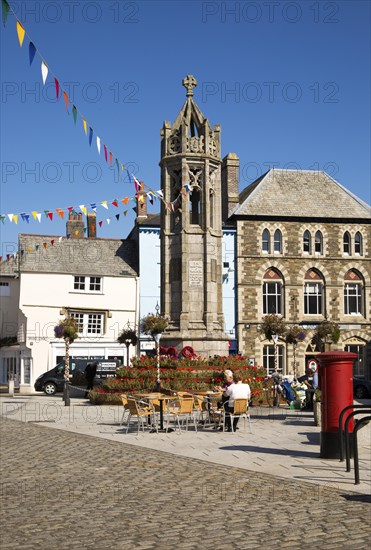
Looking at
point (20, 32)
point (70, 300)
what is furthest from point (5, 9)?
point (70, 300)

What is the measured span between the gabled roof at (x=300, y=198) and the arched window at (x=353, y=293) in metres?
3.84

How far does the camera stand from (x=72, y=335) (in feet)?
98.7

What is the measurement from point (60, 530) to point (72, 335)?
22.9m

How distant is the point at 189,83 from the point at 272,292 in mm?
20868

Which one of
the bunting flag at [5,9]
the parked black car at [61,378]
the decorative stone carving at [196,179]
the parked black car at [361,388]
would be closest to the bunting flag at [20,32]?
the bunting flag at [5,9]

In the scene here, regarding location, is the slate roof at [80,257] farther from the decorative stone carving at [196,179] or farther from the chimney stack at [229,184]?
the decorative stone carving at [196,179]

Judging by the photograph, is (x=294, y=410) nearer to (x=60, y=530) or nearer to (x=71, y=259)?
(x=60, y=530)

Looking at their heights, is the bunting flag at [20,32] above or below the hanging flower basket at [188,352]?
above

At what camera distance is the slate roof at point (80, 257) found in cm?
4534

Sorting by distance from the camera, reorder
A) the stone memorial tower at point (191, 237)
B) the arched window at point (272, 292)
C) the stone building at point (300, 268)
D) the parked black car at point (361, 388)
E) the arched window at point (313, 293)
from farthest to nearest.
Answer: the arched window at point (313, 293) → the arched window at point (272, 292) → the stone building at point (300, 268) → the parked black car at point (361, 388) → the stone memorial tower at point (191, 237)

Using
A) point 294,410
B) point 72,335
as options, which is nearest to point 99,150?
point 294,410

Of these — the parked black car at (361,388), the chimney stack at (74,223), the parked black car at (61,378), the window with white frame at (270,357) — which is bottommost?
the parked black car at (361,388)

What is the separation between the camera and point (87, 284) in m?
45.9

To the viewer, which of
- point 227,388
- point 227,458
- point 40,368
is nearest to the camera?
point 227,458
